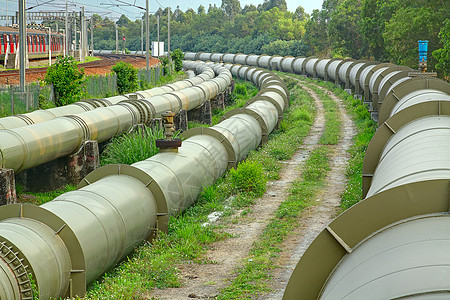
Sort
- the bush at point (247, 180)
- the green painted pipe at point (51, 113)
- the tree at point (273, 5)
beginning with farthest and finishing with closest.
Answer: the tree at point (273, 5) → the green painted pipe at point (51, 113) → the bush at point (247, 180)

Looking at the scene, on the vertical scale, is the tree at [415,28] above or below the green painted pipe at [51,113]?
above

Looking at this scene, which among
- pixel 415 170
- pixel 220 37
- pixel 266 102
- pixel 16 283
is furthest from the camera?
pixel 220 37

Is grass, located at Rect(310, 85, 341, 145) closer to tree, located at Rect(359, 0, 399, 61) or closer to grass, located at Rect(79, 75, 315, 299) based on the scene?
grass, located at Rect(79, 75, 315, 299)

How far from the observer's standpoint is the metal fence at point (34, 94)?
21812 millimetres

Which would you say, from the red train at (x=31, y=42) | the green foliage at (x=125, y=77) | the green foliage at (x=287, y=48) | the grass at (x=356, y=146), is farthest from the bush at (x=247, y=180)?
the green foliage at (x=287, y=48)

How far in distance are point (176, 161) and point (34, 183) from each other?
5904 mm

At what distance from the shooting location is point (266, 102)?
25.8m

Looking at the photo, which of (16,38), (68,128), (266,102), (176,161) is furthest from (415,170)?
(16,38)

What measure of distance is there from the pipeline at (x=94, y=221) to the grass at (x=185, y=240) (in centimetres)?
25

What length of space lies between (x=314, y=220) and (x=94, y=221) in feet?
17.8

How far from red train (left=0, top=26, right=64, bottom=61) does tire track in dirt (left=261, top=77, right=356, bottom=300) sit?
28088 millimetres

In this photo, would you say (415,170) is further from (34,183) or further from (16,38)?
(16,38)

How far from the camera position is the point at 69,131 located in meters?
16.5

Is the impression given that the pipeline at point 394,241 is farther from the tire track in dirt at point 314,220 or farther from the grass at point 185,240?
the grass at point 185,240
